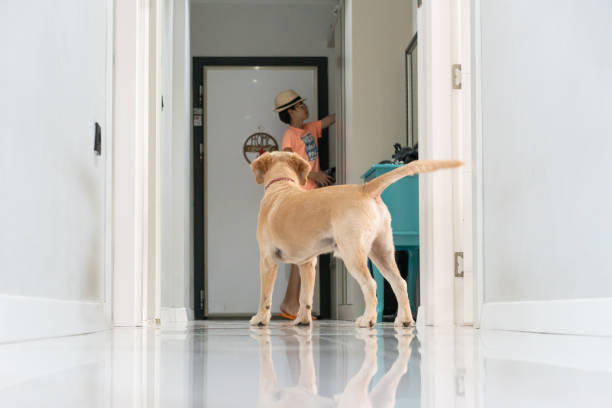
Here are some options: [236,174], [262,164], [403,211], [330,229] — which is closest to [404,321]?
[330,229]

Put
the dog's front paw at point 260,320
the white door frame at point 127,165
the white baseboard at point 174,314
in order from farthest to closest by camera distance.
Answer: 1. the white baseboard at point 174,314
2. the dog's front paw at point 260,320
3. the white door frame at point 127,165

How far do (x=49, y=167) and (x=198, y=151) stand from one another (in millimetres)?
5446

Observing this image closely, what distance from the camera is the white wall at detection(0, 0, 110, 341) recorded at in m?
1.37

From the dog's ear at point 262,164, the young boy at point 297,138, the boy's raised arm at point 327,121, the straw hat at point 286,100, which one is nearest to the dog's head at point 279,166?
the dog's ear at point 262,164

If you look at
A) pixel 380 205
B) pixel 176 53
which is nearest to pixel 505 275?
pixel 380 205

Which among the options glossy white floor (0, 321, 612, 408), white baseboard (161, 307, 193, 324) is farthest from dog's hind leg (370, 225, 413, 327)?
glossy white floor (0, 321, 612, 408)

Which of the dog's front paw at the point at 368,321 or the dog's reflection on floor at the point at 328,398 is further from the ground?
the dog's reflection on floor at the point at 328,398

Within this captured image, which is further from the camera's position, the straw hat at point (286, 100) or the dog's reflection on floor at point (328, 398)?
the straw hat at point (286, 100)

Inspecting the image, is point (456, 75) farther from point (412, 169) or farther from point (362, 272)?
point (362, 272)

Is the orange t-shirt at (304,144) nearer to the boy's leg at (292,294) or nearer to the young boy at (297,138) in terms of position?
the young boy at (297,138)

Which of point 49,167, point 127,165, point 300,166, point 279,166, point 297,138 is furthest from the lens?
point 297,138

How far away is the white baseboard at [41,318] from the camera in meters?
1.34

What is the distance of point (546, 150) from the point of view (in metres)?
1.94

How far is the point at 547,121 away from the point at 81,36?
1.36 meters
